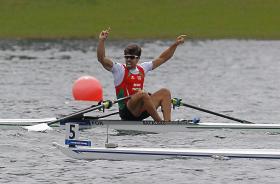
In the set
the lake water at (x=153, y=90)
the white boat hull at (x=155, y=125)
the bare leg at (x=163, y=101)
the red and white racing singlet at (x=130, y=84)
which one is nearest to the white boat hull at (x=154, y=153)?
the lake water at (x=153, y=90)

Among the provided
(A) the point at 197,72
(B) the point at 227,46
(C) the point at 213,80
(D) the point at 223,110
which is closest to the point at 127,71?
(D) the point at 223,110

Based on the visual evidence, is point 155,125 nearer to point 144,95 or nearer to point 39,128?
point 144,95

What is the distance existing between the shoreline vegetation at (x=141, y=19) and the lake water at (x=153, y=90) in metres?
21.3

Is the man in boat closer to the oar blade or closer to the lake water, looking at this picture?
the lake water

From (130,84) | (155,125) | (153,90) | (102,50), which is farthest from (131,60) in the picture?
(153,90)

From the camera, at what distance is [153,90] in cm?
4225

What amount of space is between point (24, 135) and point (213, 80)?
86.1ft

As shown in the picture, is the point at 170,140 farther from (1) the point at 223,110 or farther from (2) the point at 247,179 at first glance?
(1) the point at 223,110

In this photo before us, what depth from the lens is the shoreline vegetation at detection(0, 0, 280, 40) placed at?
103 m

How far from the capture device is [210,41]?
9575 cm

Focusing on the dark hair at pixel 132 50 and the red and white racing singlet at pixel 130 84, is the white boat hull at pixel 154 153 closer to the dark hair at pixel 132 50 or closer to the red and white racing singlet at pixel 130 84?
the red and white racing singlet at pixel 130 84

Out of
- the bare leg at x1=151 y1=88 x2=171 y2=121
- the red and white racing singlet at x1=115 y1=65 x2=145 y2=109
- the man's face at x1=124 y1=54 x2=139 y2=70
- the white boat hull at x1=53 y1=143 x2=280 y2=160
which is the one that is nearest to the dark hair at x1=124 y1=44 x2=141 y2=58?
the man's face at x1=124 y1=54 x2=139 y2=70

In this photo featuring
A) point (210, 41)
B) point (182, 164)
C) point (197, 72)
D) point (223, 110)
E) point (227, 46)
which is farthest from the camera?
point (210, 41)

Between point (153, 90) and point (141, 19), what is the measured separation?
235ft
